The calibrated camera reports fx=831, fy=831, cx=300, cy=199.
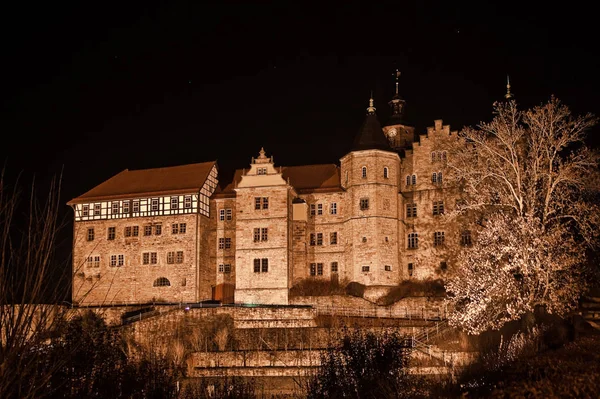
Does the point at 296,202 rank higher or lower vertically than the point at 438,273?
higher

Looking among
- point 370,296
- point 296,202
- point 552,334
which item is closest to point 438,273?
point 370,296

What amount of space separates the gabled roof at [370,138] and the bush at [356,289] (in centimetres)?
962

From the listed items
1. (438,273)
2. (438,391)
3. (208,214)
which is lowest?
(438,391)

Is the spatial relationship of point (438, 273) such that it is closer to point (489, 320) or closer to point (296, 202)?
point (296, 202)

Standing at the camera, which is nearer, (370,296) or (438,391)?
(438,391)

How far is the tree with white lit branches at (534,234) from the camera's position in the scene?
3691 cm

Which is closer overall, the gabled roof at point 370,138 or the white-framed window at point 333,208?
the gabled roof at point 370,138

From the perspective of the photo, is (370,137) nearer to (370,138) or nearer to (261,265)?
(370,138)

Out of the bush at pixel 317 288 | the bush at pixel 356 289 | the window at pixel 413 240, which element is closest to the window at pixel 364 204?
the window at pixel 413 240

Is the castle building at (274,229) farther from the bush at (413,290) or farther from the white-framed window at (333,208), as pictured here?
the bush at (413,290)

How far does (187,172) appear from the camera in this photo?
210ft

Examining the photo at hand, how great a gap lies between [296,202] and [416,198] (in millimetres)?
8567

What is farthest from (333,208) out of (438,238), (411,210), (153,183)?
(153,183)

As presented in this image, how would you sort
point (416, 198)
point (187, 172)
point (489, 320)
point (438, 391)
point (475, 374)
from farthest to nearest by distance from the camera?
point (187, 172) → point (416, 198) → point (489, 320) → point (475, 374) → point (438, 391)
